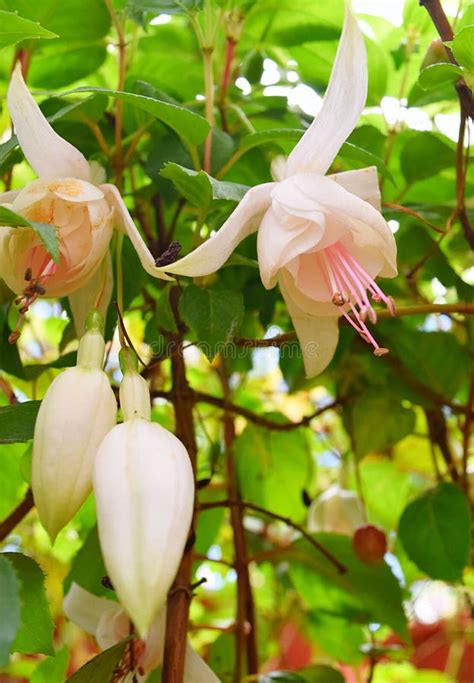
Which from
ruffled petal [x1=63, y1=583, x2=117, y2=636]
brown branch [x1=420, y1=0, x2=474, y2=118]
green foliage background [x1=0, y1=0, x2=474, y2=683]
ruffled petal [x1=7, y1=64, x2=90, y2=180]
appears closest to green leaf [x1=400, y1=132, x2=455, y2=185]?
green foliage background [x1=0, y1=0, x2=474, y2=683]

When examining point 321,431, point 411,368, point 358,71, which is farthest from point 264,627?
point 358,71

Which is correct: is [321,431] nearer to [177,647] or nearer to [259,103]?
[259,103]

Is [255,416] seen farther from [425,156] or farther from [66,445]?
[66,445]

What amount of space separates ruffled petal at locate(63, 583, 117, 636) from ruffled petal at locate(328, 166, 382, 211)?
36 centimetres

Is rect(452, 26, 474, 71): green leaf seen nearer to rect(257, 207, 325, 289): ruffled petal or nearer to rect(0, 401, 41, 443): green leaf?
rect(257, 207, 325, 289): ruffled petal

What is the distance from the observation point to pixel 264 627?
41.4 inches

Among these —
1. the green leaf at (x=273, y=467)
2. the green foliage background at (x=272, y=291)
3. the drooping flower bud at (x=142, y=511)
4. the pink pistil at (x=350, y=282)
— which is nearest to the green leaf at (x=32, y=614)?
the green foliage background at (x=272, y=291)

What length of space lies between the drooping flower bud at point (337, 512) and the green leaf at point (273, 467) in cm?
2

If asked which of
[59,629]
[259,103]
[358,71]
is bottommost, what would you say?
[59,629]

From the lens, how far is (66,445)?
1.23ft

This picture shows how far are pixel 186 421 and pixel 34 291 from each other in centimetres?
21

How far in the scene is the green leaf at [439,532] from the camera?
70cm

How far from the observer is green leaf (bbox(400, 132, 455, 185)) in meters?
0.66

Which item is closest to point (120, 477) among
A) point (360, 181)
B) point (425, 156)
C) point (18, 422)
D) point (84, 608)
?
point (18, 422)
